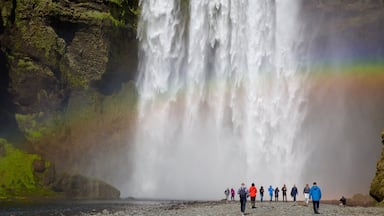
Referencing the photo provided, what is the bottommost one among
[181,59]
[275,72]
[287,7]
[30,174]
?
[30,174]

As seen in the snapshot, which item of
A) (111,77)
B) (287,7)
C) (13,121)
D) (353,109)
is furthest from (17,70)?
(353,109)

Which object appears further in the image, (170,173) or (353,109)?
(170,173)

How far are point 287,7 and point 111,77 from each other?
25536 mm

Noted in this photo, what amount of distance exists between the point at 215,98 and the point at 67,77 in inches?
785

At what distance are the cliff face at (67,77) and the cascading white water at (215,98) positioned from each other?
129 inches

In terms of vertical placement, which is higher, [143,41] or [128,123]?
[143,41]

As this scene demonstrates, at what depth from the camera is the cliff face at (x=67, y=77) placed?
2457 inches

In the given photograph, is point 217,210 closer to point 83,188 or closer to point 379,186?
point 379,186

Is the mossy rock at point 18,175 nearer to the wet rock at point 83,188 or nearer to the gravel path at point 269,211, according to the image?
the wet rock at point 83,188

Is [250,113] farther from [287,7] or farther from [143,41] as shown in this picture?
[143,41]

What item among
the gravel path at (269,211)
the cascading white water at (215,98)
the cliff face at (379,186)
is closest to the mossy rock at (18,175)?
the cascading white water at (215,98)

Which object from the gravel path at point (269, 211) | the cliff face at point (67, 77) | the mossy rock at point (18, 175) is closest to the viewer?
the gravel path at point (269, 211)

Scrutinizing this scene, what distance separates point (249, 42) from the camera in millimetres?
60625

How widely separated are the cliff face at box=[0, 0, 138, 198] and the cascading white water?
3267 mm
